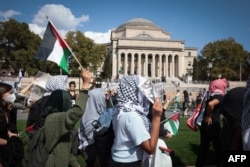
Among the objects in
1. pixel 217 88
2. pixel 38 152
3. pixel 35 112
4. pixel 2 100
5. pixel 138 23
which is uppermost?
pixel 138 23

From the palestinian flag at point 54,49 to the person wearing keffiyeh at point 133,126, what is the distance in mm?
2860

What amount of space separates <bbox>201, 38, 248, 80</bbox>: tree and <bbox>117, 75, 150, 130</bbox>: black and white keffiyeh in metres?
76.7

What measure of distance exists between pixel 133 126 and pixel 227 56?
82.0 metres

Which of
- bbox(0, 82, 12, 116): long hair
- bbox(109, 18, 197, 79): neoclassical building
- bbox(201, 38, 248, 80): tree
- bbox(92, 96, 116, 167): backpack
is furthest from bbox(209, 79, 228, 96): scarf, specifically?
bbox(109, 18, 197, 79): neoclassical building

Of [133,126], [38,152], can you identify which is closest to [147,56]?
[38,152]

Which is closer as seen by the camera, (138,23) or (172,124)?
(172,124)

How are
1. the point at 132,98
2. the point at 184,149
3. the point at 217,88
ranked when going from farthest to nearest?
the point at 184,149
the point at 217,88
the point at 132,98

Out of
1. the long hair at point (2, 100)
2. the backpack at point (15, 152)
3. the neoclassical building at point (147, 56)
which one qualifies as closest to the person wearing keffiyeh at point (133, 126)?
the backpack at point (15, 152)

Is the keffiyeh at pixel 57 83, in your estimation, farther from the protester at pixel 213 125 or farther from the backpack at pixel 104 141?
the protester at pixel 213 125

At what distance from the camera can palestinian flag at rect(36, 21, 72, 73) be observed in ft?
21.2

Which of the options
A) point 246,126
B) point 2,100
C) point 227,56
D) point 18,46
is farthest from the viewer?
point 227,56

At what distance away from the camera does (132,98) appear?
383 cm

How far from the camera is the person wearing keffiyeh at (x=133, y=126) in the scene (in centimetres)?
357

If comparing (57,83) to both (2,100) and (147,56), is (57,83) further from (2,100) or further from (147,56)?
(147,56)
